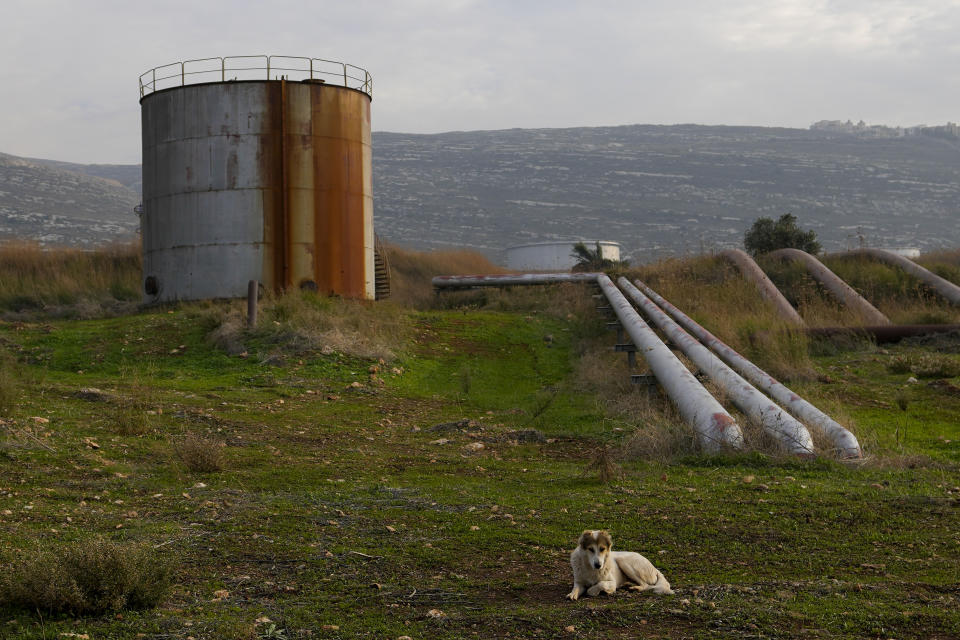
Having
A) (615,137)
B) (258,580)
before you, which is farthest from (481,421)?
(615,137)

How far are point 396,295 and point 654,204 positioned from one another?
84350 mm

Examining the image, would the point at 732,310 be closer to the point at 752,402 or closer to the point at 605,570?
the point at 752,402

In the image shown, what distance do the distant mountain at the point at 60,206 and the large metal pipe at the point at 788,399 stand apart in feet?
191

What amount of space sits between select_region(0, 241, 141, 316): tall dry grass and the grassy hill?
700 centimetres

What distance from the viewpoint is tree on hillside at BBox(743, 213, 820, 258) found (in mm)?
32031

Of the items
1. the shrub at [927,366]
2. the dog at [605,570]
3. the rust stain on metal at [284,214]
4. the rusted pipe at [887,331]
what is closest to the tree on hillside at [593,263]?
the rust stain on metal at [284,214]

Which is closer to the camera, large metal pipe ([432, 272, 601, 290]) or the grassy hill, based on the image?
the grassy hill

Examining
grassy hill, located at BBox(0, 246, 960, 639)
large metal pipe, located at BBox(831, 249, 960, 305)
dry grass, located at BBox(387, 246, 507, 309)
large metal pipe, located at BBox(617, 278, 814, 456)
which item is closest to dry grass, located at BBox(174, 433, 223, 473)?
grassy hill, located at BBox(0, 246, 960, 639)

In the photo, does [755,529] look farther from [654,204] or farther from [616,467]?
[654,204]

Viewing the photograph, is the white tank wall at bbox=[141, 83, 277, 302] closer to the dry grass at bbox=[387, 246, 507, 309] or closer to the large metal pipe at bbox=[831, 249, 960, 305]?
the dry grass at bbox=[387, 246, 507, 309]

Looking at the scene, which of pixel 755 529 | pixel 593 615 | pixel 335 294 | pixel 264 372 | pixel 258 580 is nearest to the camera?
pixel 593 615

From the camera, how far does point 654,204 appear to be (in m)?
109

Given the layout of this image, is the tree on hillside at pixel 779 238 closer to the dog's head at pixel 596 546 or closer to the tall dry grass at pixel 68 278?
the tall dry grass at pixel 68 278

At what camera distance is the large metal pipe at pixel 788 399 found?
346 inches
